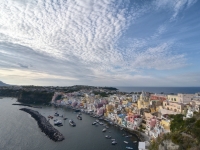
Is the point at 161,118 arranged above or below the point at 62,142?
above

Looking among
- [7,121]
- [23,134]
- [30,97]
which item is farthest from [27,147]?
[30,97]

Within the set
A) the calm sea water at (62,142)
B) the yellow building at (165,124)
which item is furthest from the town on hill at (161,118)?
the calm sea water at (62,142)

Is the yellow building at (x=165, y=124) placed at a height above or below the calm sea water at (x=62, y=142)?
above

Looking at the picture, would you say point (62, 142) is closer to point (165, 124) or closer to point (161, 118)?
point (165, 124)

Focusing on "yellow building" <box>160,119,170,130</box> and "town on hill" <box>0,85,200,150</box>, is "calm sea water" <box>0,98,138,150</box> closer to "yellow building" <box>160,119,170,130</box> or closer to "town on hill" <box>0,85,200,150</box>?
"town on hill" <box>0,85,200,150</box>

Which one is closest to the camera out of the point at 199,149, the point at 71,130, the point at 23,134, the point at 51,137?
the point at 199,149

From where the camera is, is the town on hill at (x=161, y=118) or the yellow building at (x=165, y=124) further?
the yellow building at (x=165, y=124)

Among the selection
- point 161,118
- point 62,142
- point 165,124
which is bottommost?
point 62,142

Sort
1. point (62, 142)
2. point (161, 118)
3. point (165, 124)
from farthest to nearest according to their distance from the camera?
point (161, 118) → point (62, 142) → point (165, 124)

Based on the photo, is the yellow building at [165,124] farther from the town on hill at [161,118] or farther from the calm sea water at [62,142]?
the calm sea water at [62,142]

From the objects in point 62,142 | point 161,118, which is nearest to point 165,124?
point 161,118

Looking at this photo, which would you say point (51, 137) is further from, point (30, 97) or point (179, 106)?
point (30, 97)
